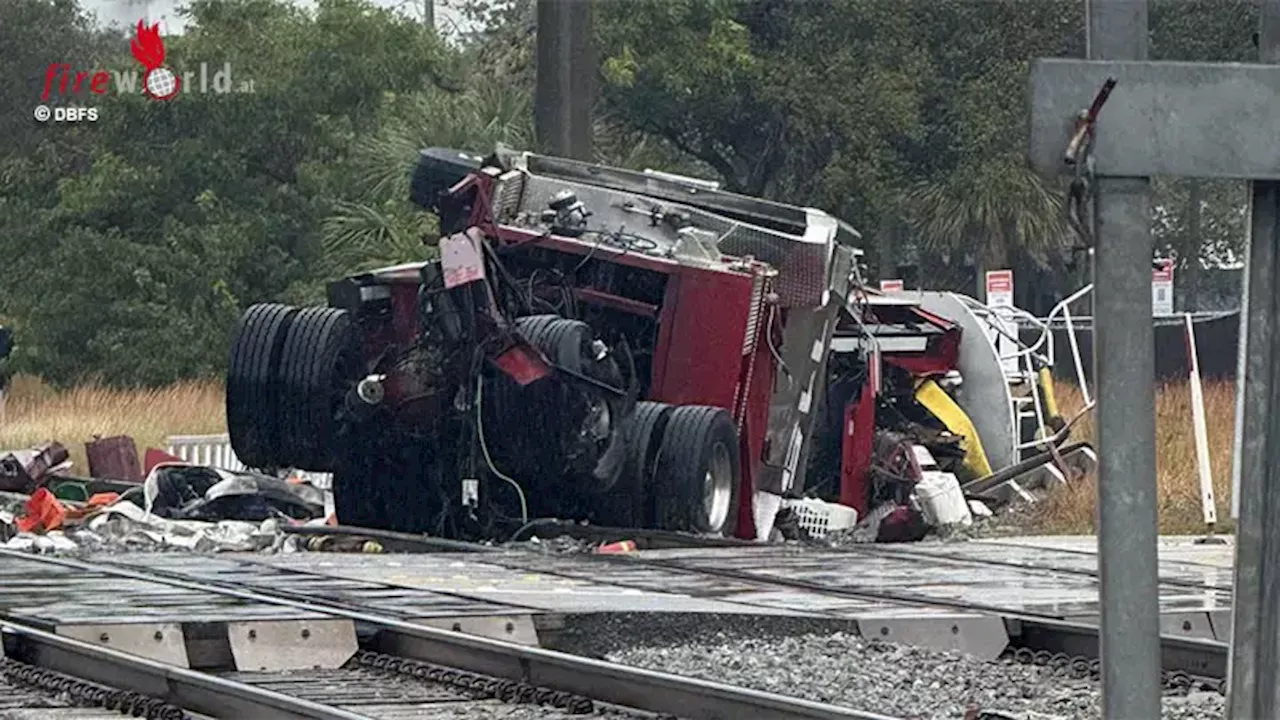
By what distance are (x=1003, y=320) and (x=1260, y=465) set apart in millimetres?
18142

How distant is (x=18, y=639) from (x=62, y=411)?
22.3m

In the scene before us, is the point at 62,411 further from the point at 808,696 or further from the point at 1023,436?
the point at 808,696

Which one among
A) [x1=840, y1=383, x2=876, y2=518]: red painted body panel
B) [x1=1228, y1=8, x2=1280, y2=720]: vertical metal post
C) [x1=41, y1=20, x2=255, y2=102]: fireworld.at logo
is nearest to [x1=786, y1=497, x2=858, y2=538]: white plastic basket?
[x1=840, y1=383, x2=876, y2=518]: red painted body panel

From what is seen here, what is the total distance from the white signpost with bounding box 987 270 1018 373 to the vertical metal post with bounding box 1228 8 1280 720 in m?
16.1

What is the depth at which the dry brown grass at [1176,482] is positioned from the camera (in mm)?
18031

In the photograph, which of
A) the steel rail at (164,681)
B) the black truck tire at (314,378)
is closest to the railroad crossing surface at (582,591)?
the steel rail at (164,681)

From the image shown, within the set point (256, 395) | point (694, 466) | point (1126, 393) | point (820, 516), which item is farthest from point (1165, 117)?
point (820, 516)

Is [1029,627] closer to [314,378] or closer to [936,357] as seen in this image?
[314,378]

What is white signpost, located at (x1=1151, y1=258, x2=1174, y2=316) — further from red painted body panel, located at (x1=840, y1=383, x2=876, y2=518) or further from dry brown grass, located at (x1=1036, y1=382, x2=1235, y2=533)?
red painted body panel, located at (x1=840, y1=383, x2=876, y2=518)

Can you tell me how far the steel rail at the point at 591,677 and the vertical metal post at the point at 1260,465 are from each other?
346cm

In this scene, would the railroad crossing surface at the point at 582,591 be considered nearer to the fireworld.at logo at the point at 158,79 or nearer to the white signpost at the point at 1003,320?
the white signpost at the point at 1003,320

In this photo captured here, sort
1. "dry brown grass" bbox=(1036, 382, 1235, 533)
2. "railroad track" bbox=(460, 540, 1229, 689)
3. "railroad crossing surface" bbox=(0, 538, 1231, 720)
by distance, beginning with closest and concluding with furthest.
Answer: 1. "railroad crossing surface" bbox=(0, 538, 1231, 720)
2. "railroad track" bbox=(460, 540, 1229, 689)
3. "dry brown grass" bbox=(1036, 382, 1235, 533)

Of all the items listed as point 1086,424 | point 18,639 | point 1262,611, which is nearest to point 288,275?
point 1086,424

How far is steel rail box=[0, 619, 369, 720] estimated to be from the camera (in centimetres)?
780
